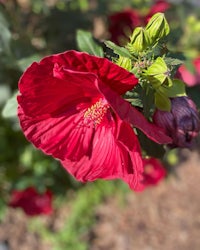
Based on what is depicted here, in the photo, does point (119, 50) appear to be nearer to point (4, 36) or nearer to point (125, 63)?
point (125, 63)

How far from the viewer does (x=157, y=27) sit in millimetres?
872

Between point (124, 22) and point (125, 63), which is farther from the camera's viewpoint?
point (124, 22)

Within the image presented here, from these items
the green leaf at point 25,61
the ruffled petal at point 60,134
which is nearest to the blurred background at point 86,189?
the green leaf at point 25,61

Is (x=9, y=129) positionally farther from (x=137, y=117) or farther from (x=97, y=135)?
(x=137, y=117)

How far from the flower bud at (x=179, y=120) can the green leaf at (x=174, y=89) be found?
0.06 ft

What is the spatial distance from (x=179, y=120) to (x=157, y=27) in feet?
0.56

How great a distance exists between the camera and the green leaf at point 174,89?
914mm

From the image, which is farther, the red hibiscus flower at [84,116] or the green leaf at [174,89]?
the green leaf at [174,89]

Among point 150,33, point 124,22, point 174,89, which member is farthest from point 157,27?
point 124,22

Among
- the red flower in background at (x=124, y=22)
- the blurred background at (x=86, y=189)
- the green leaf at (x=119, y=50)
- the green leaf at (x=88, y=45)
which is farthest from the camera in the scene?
the blurred background at (x=86, y=189)

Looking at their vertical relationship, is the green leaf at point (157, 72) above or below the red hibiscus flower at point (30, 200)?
above

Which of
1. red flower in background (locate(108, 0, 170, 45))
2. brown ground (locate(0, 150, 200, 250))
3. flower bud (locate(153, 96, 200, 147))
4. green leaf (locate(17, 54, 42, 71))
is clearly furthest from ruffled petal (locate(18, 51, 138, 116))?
brown ground (locate(0, 150, 200, 250))

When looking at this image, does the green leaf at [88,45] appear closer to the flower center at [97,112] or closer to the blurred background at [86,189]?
the flower center at [97,112]

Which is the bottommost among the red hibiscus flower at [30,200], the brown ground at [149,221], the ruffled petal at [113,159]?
the brown ground at [149,221]
